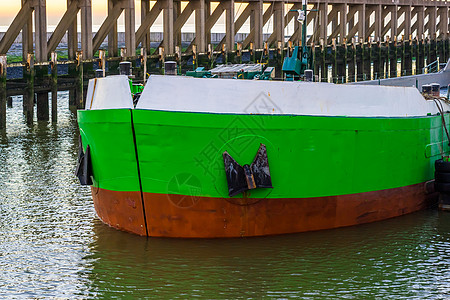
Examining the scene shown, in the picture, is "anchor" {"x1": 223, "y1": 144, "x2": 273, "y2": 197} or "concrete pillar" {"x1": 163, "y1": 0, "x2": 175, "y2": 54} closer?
"anchor" {"x1": 223, "y1": 144, "x2": 273, "y2": 197}

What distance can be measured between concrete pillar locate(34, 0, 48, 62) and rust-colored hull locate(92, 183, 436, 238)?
1644 cm

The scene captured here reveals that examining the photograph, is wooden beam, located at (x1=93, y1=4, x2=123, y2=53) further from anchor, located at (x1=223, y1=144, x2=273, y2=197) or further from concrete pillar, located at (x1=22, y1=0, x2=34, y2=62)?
anchor, located at (x1=223, y1=144, x2=273, y2=197)

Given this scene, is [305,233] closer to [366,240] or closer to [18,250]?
[366,240]

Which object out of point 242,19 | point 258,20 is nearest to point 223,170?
point 258,20

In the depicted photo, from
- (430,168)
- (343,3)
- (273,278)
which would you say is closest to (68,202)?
(273,278)

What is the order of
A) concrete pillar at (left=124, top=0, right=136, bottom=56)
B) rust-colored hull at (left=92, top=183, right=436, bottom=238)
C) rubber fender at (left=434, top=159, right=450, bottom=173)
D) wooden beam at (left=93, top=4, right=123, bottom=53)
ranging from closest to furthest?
rust-colored hull at (left=92, top=183, right=436, bottom=238)
rubber fender at (left=434, top=159, right=450, bottom=173)
concrete pillar at (left=124, top=0, right=136, bottom=56)
wooden beam at (left=93, top=4, right=123, bottom=53)

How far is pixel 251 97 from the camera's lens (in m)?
11.6

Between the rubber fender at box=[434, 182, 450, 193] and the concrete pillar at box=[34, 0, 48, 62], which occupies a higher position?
the concrete pillar at box=[34, 0, 48, 62]

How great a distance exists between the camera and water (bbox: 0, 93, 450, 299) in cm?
1030

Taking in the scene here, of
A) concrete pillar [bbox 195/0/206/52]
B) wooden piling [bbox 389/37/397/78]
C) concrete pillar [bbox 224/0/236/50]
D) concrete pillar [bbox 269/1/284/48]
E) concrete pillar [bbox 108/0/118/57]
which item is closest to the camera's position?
concrete pillar [bbox 108/0/118/57]

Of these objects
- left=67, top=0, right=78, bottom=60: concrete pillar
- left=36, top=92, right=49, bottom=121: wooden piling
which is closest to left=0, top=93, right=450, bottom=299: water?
left=36, top=92, right=49, bottom=121: wooden piling

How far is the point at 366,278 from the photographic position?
1076 cm

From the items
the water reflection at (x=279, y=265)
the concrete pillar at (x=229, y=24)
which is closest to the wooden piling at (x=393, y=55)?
the concrete pillar at (x=229, y=24)

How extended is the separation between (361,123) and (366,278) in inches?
112
